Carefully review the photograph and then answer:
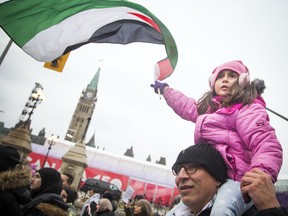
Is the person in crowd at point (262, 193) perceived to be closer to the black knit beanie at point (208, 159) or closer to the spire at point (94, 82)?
the black knit beanie at point (208, 159)

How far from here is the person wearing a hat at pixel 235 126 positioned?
1746 millimetres

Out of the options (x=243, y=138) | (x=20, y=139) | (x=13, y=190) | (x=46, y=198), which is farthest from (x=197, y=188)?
(x=20, y=139)

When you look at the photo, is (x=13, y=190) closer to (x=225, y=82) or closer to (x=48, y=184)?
(x=48, y=184)

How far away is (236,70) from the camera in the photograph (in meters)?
2.58

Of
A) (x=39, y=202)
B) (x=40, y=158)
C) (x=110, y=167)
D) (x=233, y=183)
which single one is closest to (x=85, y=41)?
(x=39, y=202)

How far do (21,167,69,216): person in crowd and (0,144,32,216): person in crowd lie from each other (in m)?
0.14

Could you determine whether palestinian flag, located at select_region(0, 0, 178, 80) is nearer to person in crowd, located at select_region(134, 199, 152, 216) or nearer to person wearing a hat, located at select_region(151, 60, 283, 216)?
person wearing a hat, located at select_region(151, 60, 283, 216)

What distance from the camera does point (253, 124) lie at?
198 centimetres

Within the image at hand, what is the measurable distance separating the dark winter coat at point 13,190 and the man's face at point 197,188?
2.48 metres

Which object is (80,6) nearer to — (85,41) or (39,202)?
(85,41)

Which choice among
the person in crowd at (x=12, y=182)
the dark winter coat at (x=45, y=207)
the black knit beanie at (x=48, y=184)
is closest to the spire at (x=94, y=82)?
the black knit beanie at (x=48, y=184)

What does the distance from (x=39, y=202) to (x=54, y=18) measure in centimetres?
307

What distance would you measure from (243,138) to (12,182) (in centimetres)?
312

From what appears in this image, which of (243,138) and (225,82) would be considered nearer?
(243,138)
